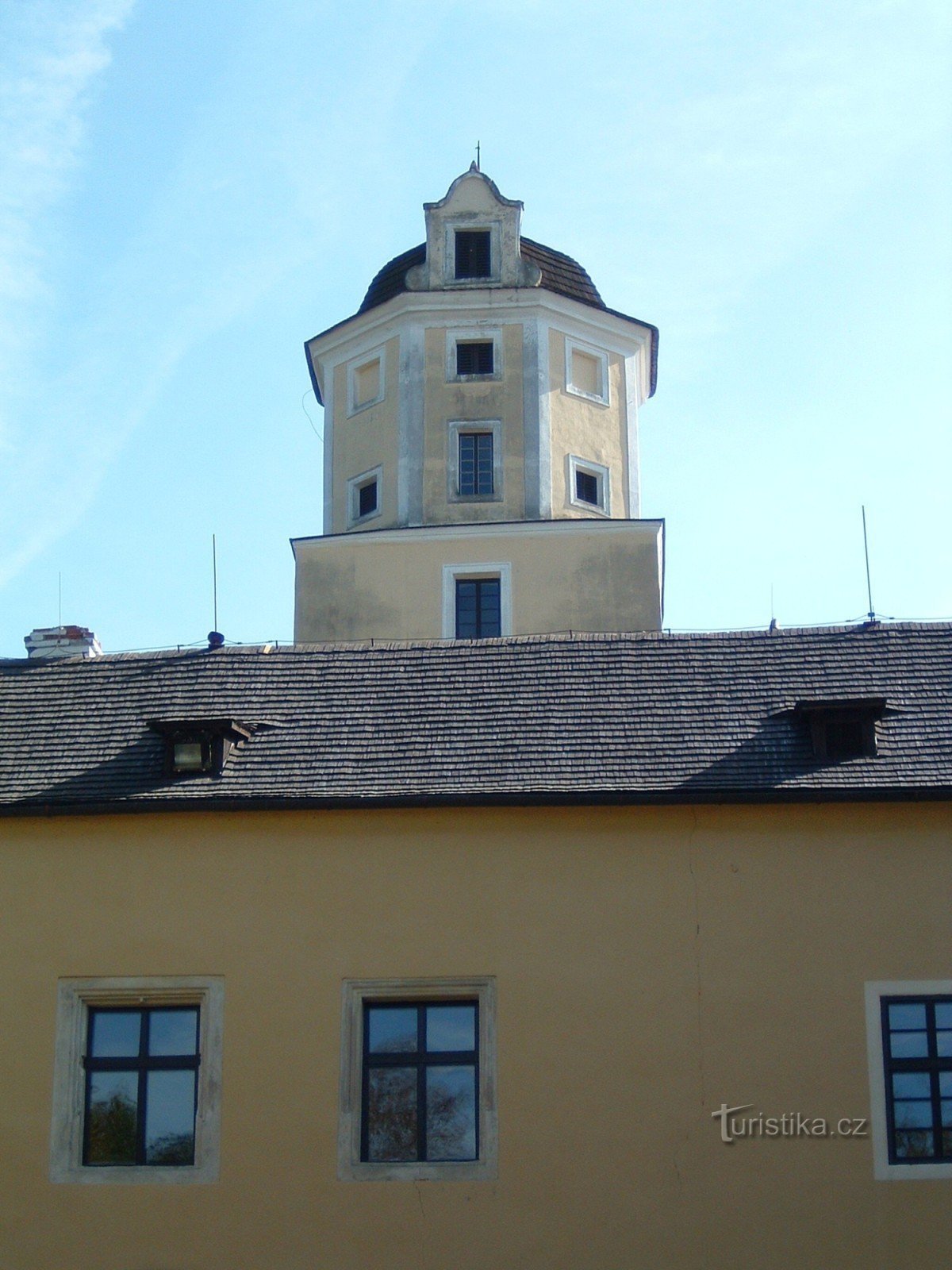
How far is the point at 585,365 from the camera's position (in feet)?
93.7

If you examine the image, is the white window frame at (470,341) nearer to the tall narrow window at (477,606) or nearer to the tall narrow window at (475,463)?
the tall narrow window at (475,463)

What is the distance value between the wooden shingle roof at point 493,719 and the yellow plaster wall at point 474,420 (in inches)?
340

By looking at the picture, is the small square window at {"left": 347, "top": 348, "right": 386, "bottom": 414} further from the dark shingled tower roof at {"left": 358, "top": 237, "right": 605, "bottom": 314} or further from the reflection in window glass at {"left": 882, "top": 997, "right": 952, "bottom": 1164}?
the reflection in window glass at {"left": 882, "top": 997, "right": 952, "bottom": 1164}

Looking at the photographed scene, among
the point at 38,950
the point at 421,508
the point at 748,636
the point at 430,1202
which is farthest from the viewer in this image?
the point at 421,508

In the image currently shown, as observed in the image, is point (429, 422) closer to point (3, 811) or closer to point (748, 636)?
point (748, 636)

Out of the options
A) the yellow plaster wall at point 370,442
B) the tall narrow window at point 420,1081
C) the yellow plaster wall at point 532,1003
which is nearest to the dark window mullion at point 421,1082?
the tall narrow window at point 420,1081

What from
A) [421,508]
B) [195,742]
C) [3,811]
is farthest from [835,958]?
[421,508]

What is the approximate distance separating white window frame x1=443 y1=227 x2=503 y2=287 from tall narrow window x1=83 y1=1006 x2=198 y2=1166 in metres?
15.6

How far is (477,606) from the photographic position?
27.2 meters

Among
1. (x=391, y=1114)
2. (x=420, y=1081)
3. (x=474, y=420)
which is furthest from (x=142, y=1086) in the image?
(x=474, y=420)

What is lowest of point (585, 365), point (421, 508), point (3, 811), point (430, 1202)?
point (430, 1202)

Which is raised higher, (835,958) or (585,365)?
(585,365)

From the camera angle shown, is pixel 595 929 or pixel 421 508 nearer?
pixel 595 929

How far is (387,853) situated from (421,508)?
12.0 meters
